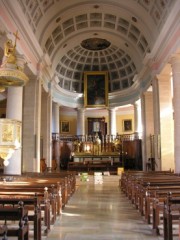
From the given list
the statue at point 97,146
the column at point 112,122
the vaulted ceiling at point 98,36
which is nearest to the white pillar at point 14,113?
the vaulted ceiling at point 98,36

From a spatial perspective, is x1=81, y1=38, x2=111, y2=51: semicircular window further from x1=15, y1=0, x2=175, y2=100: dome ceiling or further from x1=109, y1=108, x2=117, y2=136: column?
x1=109, y1=108, x2=117, y2=136: column

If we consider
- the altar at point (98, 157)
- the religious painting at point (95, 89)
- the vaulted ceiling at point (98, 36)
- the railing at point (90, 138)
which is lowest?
the altar at point (98, 157)

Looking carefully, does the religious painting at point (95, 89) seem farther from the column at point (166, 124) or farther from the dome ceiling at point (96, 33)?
the column at point (166, 124)

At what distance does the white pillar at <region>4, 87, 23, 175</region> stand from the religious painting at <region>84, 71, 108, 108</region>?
40.4 ft

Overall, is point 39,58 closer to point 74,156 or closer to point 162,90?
point 162,90

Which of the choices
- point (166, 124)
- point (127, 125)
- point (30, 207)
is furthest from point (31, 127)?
point (127, 125)

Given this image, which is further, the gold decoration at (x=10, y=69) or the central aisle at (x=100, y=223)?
the gold decoration at (x=10, y=69)

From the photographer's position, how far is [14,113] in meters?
12.2

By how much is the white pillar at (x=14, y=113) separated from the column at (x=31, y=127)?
2.49 metres

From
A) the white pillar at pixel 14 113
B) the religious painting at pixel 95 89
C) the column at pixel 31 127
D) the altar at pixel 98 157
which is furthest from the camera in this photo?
the religious painting at pixel 95 89

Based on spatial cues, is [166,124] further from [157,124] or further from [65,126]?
[65,126]

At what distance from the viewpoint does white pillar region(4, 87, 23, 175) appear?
11.9m

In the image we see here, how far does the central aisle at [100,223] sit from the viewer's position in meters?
5.10

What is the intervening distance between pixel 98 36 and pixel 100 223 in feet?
54.0
